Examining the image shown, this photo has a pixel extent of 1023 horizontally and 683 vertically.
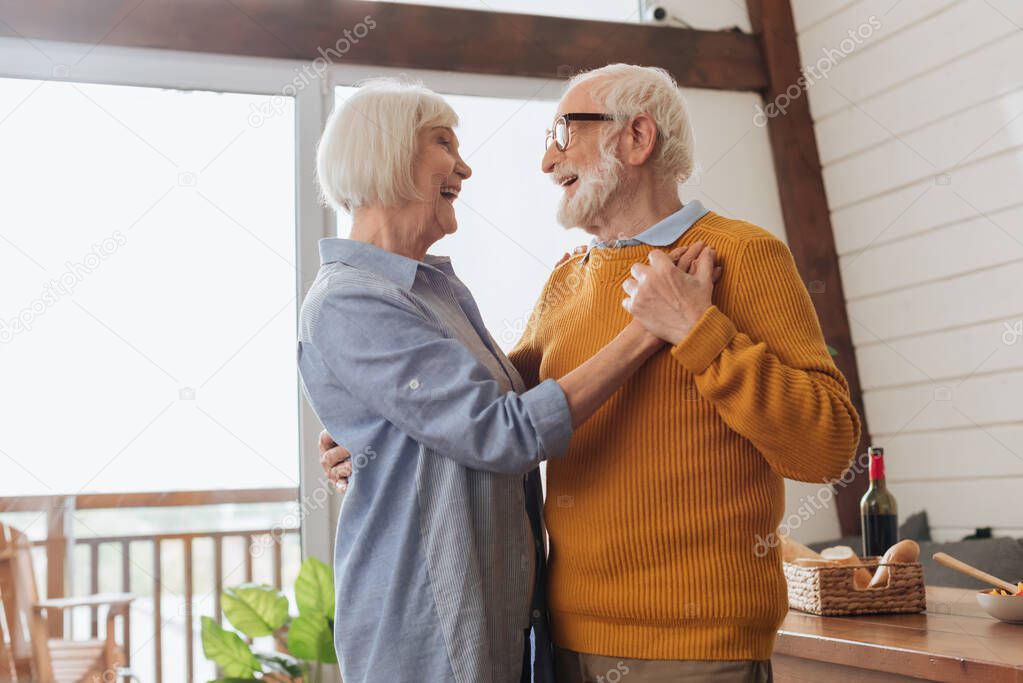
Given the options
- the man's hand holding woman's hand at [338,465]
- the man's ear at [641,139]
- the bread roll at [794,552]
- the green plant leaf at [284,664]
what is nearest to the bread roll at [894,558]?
the bread roll at [794,552]

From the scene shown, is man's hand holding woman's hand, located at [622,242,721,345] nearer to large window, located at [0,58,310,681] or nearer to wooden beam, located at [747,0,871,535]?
large window, located at [0,58,310,681]

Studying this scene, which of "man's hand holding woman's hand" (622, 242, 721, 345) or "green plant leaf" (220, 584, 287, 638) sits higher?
"man's hand holding woman's hand" (622, 242, 721, 345)

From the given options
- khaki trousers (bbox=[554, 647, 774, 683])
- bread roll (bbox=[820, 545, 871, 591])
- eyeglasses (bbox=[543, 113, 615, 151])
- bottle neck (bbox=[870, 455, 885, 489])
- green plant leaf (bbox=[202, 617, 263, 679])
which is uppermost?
eyeglasses (bbox=[543, 113, 615, 151])

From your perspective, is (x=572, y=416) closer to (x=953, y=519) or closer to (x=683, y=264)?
(x=683, y=264)

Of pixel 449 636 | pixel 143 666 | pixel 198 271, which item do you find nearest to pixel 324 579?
pixel 143 666

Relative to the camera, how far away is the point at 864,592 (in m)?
2.09

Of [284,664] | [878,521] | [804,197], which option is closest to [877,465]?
[878,521]

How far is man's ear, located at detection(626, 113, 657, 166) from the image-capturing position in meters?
1.71

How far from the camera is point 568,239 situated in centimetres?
398

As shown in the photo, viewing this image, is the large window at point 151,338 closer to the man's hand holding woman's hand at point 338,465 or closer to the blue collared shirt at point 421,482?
the man's hand holding woman's hand at point 338,465

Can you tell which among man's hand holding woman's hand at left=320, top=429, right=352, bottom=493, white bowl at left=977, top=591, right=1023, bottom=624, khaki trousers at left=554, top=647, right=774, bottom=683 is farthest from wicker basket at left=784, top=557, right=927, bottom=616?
man's hand holding woman's hand at left=320, top=429, right=352, bottom=493

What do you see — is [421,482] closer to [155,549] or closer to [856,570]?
[856,570]

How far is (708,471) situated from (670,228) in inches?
15.6

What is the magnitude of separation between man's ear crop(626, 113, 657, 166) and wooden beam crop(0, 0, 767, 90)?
2141mm
